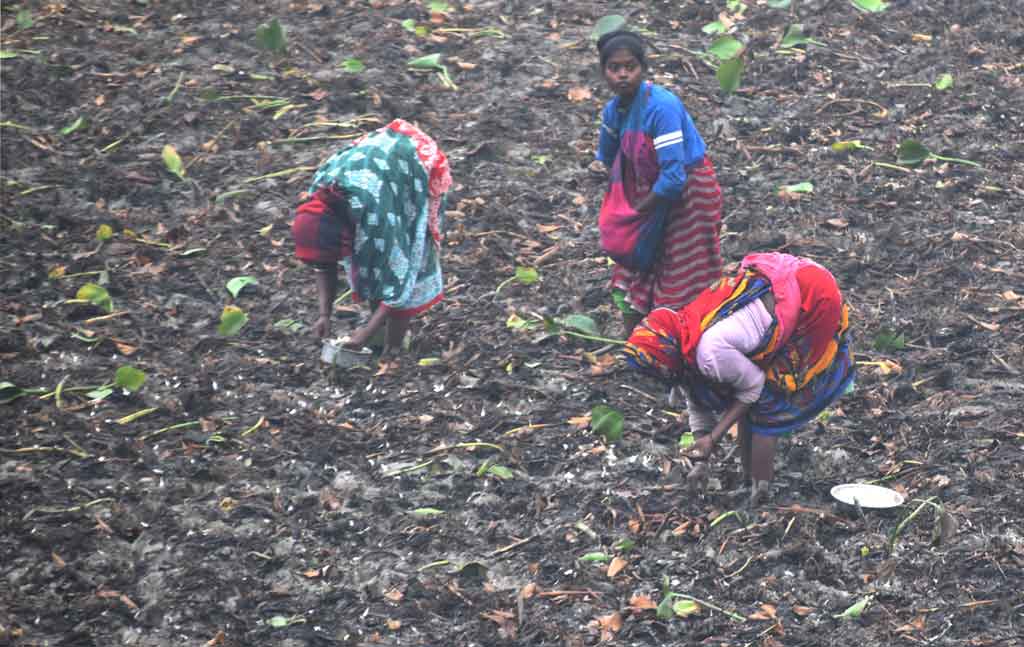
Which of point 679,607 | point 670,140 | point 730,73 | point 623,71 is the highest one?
point 623,71

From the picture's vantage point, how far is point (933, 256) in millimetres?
5559

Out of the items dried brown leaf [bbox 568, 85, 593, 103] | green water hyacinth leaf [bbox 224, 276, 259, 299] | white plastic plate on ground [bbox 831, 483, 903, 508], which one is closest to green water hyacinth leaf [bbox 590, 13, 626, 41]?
dried brown leaf [bbox 568, 85, 593, 103]

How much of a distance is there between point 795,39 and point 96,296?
4.24 metres

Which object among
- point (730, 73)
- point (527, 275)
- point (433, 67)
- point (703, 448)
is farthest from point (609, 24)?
point (703, 448)

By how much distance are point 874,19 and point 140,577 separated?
18.3 ft

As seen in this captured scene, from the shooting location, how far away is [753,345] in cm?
375

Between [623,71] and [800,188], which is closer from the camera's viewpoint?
[623,71]

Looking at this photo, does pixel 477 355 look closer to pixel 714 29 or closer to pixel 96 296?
pixel 96 296

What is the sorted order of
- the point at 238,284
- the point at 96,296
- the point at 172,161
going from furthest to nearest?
1. the point at 172,161
2. the point at 238,284
3. the point at 96,296

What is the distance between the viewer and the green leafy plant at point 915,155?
6.06m

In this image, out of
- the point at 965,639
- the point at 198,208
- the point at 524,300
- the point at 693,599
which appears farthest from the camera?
the point at 198,208

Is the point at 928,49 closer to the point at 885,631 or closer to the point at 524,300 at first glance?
the point at 524,300

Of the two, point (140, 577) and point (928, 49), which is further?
point (928, 49)

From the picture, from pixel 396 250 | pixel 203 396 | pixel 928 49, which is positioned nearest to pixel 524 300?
pixel 396 250
